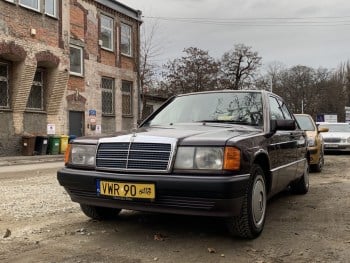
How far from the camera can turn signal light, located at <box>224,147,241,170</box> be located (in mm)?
4461

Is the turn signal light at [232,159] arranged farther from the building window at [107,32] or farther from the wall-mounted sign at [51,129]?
the building window at [107,32]

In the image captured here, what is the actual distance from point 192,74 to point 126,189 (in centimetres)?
4181

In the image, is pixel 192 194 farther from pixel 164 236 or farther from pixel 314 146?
pixel 314 146

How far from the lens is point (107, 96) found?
27.6 metres

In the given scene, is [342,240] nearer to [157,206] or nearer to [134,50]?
[157,206]

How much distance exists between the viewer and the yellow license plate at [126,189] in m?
4.53

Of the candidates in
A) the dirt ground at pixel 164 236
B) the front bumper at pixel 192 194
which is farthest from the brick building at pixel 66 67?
the front bumper at pixel 192 194

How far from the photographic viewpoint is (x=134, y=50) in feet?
100

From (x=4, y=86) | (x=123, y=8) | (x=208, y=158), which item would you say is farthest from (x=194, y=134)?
(x=123, y=8)

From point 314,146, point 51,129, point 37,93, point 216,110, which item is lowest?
point 314,146

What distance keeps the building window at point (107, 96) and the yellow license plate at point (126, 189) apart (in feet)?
73.3

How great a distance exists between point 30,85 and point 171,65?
26793mm

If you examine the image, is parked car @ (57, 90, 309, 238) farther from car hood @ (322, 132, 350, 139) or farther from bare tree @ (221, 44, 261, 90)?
bare tree @ (221, 44, 261, 90)

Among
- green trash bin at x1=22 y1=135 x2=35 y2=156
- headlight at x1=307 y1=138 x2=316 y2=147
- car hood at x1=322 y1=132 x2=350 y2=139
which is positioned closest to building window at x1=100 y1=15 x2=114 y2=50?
green trash bin at x1=22 y1=135 x2=35 y2=156
